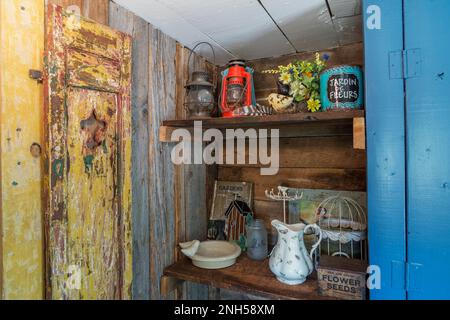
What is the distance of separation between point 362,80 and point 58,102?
98cm

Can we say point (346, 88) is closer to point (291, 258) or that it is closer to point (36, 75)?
point (291, 258)

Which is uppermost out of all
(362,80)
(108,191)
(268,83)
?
(268,83)

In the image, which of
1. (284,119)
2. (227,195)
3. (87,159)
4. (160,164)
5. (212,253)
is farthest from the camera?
(227,195)

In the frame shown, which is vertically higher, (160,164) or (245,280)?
(160,164)

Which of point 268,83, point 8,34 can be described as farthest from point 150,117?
point 268,83

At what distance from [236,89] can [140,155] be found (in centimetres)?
53

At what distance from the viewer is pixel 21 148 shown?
2.30ft

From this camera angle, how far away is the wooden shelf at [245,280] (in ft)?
3.33

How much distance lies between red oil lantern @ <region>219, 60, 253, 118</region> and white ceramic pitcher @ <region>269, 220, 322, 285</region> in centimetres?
56

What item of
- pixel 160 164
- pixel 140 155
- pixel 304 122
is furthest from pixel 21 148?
pixel 304 122

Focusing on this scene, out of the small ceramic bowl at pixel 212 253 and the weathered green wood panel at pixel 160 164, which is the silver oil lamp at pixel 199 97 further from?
the small ceramic bowl at pixel 212 253

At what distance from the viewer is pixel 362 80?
94 centimetres

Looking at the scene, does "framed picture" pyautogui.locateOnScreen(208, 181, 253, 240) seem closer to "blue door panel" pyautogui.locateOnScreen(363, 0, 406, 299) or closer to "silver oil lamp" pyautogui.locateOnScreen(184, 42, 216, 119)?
"silver oil lamp" pyautogui.locateOnScreen(184, 42, 216, 119)
